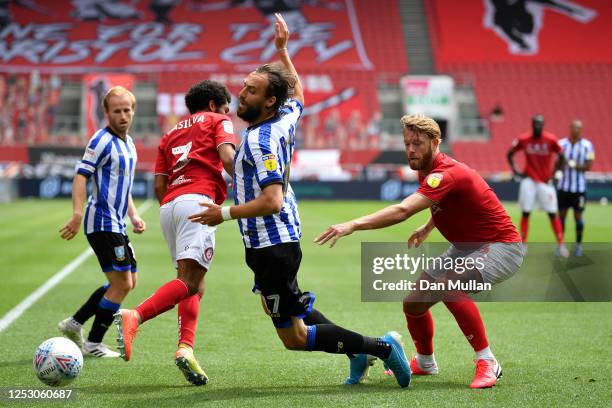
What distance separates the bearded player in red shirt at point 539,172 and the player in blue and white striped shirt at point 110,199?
9.79 m

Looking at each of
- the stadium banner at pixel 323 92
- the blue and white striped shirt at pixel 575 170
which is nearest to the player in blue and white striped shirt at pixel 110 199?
the blue and white striped shirt at pixel 575 170

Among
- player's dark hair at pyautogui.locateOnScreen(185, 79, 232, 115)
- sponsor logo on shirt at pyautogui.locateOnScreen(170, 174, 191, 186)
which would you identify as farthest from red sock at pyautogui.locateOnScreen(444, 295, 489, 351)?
player's dark hair at pyautogui.locateOnScreen(185, 79, 232, 115)

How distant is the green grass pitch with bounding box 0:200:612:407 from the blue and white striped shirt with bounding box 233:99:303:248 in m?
1.00

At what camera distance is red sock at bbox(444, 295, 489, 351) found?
19.6ft

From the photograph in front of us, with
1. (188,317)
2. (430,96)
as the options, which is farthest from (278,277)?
(430,96)

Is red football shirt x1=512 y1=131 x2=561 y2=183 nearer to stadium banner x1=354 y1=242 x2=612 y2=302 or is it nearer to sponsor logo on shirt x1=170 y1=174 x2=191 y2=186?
stadium banner x1=354 y1=242 x2=612 y2=302

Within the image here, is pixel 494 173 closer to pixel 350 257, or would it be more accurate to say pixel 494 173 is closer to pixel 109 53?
pixel 109 53

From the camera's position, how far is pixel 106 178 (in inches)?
272

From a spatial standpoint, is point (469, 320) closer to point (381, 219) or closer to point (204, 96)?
point (381, 219)

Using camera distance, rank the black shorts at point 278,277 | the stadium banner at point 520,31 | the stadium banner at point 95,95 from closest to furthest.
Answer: the black shorts at point 278,277, the stadium banner at point 95,95, the stadium banner at point 520,31

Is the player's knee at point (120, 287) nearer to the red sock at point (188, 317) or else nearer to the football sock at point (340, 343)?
the red sock at point (188, 317)

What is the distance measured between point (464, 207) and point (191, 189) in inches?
73.3

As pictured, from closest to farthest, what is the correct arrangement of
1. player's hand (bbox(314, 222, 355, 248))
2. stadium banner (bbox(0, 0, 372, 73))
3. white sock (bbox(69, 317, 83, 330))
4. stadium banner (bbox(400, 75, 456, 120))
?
player's hand (bbox(314, 222, 355, 248)) → white sock (bbox(69, 317, 83, 330)) → stadium banner (bbox(400, 75, 456, 120)) → stadium banner (bbox(0, 0, 372, 73))

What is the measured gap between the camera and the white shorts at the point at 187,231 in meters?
6.11
